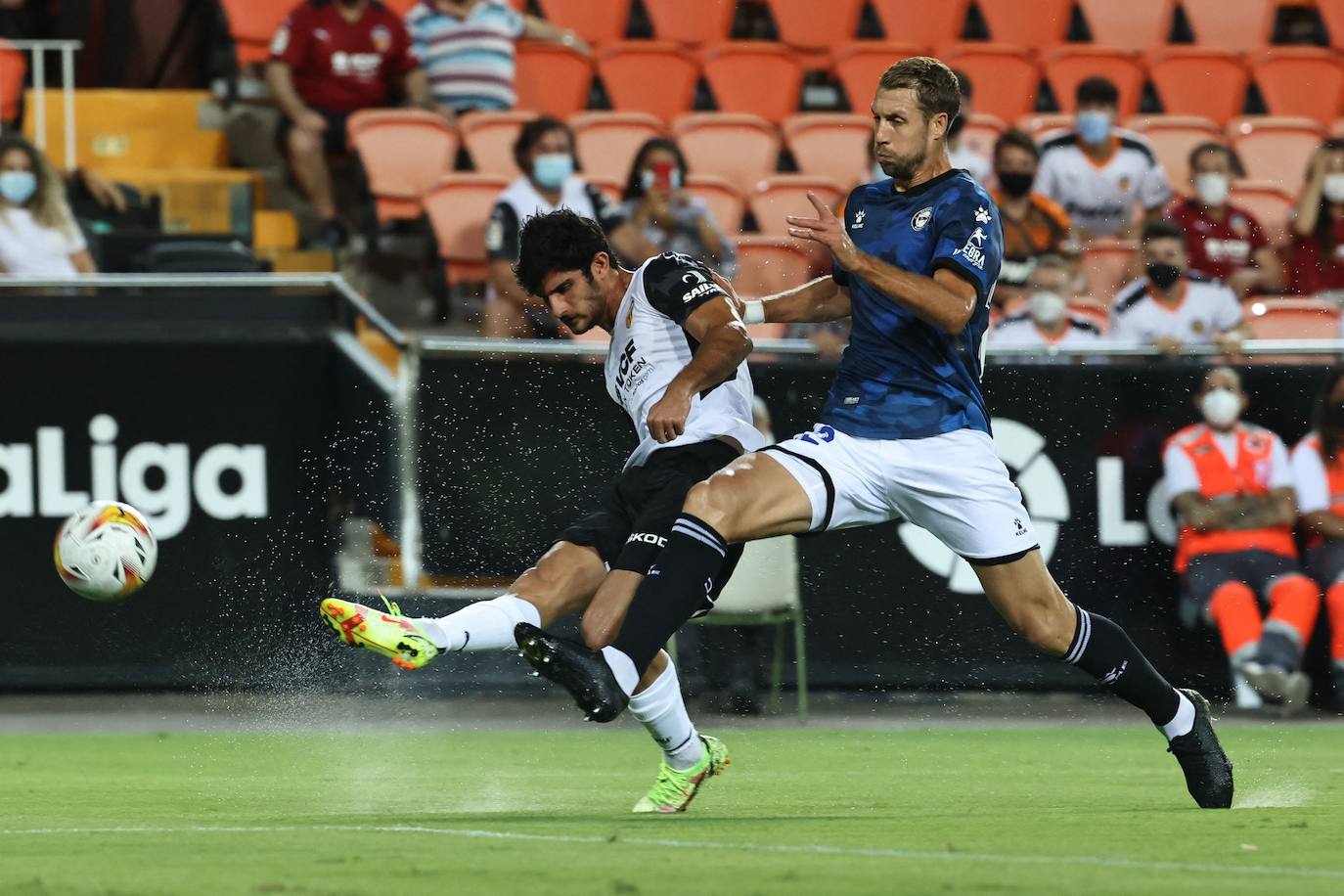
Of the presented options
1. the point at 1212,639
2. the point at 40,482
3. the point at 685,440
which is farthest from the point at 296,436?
the point at 1212,639

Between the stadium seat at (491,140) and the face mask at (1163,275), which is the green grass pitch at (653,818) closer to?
the face mask at (1163,275)

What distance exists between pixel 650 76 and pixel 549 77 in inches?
28.9

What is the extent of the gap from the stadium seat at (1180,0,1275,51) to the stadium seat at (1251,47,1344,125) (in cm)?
75

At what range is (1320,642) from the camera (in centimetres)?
1052

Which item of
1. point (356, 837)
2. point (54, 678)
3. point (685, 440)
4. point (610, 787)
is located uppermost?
point (685, 440)

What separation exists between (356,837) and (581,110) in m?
9.46

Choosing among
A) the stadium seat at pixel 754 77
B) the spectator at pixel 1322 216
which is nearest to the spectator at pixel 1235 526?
the spectator at pixel 1322 216

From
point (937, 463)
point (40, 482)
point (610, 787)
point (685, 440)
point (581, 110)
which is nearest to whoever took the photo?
point (937, 463)

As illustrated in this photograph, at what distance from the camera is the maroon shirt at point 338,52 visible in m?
12.9

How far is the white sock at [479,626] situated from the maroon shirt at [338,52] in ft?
23.6

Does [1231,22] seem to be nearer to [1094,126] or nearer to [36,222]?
[1094,126]

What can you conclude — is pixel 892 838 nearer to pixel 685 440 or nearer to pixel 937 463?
pixel 937 463

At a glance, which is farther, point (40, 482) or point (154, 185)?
point (154, 185)

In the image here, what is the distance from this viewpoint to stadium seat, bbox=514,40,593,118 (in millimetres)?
14258
